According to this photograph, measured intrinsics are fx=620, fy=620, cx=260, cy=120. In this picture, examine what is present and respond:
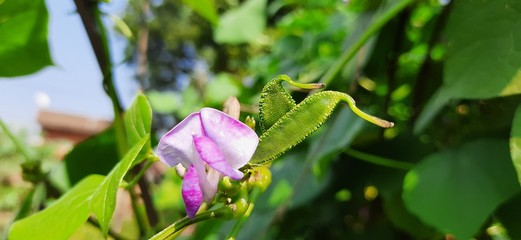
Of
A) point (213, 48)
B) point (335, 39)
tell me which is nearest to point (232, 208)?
point (335, 39)

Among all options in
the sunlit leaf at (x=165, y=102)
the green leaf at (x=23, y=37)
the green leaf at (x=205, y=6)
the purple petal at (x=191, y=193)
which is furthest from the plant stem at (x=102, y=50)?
the sunlit leaf at (x=165, y=102)

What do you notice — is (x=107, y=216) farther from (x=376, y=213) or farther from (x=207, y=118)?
(x=376, y=213)

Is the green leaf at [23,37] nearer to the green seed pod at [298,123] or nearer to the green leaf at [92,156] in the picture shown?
the green leaf at [92,156]

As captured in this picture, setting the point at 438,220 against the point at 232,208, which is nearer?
the point at 232,208

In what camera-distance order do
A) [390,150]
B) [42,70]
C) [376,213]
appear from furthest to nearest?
[376,213], [390,150], [42,70]

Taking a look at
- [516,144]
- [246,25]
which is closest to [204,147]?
[516,144]

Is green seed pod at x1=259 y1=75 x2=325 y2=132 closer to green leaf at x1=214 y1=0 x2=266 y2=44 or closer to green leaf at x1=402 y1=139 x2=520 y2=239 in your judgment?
green leaf at x1=402 y1=139 x2=520 y2=239
